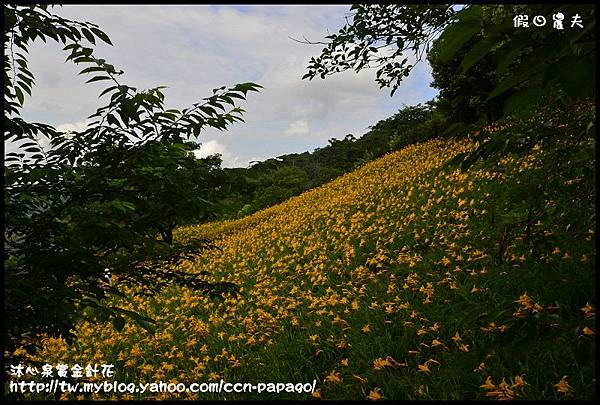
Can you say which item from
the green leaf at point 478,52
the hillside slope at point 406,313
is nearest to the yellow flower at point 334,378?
the hillside slope at point 406,313

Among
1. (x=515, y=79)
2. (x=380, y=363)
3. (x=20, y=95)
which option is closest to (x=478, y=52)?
(x=515, y=79)

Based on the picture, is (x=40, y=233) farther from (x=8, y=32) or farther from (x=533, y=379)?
(x=533, y=379)

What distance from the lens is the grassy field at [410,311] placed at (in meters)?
2.80

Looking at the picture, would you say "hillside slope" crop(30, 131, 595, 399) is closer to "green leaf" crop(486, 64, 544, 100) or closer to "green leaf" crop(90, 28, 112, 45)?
"green leaf" crop(486, 64, 544, 100)

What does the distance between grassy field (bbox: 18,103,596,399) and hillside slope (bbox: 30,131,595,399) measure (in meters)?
0.02

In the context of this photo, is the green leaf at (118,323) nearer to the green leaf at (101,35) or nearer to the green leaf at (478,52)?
the green leaf at (101,35)

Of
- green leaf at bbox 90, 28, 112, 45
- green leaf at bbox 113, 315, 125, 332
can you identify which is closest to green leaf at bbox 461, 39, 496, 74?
green leaf at bbox 113, 315, 125, 332

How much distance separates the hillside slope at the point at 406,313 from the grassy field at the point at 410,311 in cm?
2

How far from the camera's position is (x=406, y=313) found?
478 cm

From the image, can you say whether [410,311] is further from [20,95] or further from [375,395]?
[20,95]

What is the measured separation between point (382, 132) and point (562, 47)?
87.7 feet

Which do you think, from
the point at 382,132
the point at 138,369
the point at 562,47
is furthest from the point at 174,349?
the point at 382,132

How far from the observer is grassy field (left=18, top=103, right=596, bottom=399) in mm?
2803

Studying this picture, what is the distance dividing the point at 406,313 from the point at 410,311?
0.21ft
